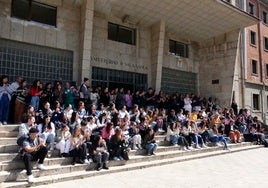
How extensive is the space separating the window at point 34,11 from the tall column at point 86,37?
1.59 meters

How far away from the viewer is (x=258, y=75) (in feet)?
91.5

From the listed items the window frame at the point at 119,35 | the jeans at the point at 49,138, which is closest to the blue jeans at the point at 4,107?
the jeans at the point at 49,138

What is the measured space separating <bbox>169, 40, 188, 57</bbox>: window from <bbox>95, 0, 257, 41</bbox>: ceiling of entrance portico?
71cm

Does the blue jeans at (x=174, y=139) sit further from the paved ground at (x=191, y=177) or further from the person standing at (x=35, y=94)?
the person standing at (x=35, y=94)

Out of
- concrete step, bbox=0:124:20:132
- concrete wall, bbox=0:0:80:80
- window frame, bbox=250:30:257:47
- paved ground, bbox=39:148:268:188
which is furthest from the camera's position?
window frame, bbox=250:30:257:47

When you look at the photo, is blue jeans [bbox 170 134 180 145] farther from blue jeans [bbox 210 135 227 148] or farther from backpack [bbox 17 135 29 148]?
backpack [bbox 17 135 29 148]

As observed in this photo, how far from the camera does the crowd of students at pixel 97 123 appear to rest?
8.98 metres

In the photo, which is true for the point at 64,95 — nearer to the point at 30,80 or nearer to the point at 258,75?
the point at 30,80

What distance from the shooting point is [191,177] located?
8.90 meters

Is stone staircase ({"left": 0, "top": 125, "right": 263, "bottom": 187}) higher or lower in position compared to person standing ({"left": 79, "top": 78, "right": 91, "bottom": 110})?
lower

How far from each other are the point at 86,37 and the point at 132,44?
414cm

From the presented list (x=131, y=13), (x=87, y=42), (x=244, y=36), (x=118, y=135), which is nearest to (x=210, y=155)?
(x=118, y=135)

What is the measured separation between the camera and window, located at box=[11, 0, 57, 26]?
14383mm

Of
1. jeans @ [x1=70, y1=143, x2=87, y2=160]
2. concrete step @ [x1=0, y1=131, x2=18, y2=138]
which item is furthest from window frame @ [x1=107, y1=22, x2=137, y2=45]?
jeans @ [x1=70, y1=143, x2=87, y2=160]
